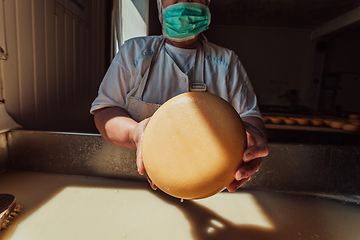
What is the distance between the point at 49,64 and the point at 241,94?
1.62 m

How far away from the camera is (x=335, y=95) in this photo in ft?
19.8

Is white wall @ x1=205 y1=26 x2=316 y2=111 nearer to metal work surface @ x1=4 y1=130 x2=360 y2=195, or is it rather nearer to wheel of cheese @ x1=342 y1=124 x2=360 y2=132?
wheel of cheese @ x1=342 y1=124 x2=360 y2=132

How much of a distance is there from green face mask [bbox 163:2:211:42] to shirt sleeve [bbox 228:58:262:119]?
0.35m

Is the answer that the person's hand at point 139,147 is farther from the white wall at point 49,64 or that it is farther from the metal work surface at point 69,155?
the white wall at point 49,64

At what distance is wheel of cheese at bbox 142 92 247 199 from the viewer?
2.10ft

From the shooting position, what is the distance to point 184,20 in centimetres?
120

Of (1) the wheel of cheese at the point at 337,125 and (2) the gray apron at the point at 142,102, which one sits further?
(1) the wheel of cheese at the point at 337,125

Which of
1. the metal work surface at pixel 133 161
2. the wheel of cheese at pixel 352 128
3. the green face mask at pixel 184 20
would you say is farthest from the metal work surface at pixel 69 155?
the wheel of cheese at pixel 352 128

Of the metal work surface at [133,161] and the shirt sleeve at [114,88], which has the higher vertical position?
the shirt sleeve at [114,88]

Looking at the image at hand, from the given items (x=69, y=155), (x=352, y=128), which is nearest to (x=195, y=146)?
(x=69, y=155)

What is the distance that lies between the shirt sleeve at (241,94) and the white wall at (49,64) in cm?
151

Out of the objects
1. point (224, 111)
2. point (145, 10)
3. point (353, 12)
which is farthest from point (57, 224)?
point (353, 12)

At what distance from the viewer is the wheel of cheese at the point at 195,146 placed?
64 centimetres

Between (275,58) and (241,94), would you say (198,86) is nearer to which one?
(241,94)
